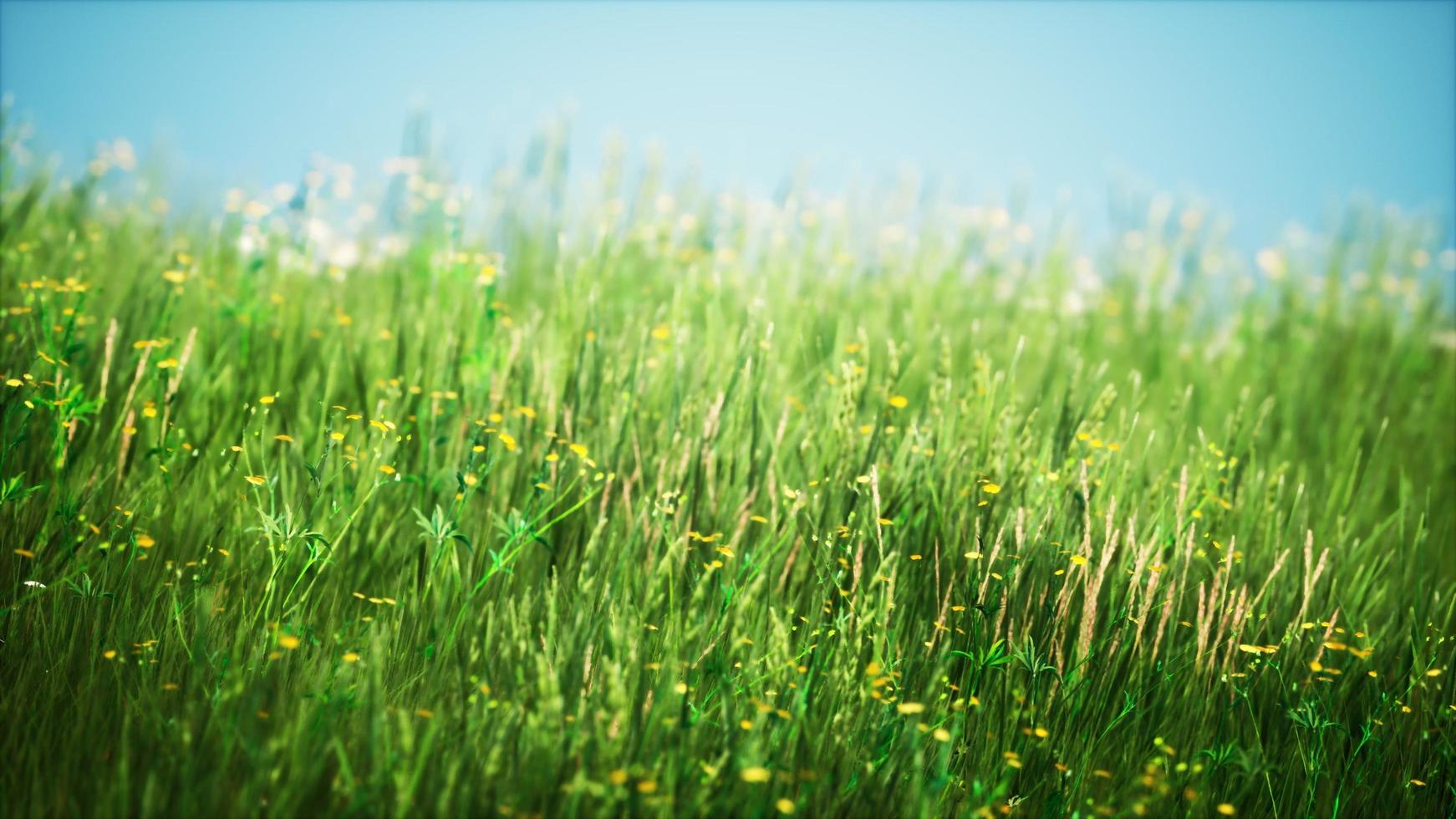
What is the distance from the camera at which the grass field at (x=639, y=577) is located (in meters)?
1.84

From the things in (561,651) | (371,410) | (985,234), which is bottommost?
(561,651)

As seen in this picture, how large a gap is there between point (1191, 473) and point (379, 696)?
8.88 ft

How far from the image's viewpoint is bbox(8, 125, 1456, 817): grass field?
1.84 meters

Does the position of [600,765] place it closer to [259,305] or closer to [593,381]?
[593,381]

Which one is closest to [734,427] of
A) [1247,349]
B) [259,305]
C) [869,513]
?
[869,513]

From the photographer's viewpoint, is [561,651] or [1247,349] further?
[1247,349]

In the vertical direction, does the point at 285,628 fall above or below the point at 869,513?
below

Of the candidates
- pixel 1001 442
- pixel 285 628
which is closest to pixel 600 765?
pixel 285 628

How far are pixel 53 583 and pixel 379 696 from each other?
115cm

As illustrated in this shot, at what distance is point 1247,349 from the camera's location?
584 cm

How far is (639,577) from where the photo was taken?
2447 millimetres

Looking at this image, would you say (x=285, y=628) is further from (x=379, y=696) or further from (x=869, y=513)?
(x=869, y=513)

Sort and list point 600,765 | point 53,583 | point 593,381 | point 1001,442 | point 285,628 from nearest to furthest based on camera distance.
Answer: point 600,765 → point 285,628 → point 53,583 → point 1001,442 → point 593,381

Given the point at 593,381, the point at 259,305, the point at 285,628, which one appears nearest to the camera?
the point at 285,628
